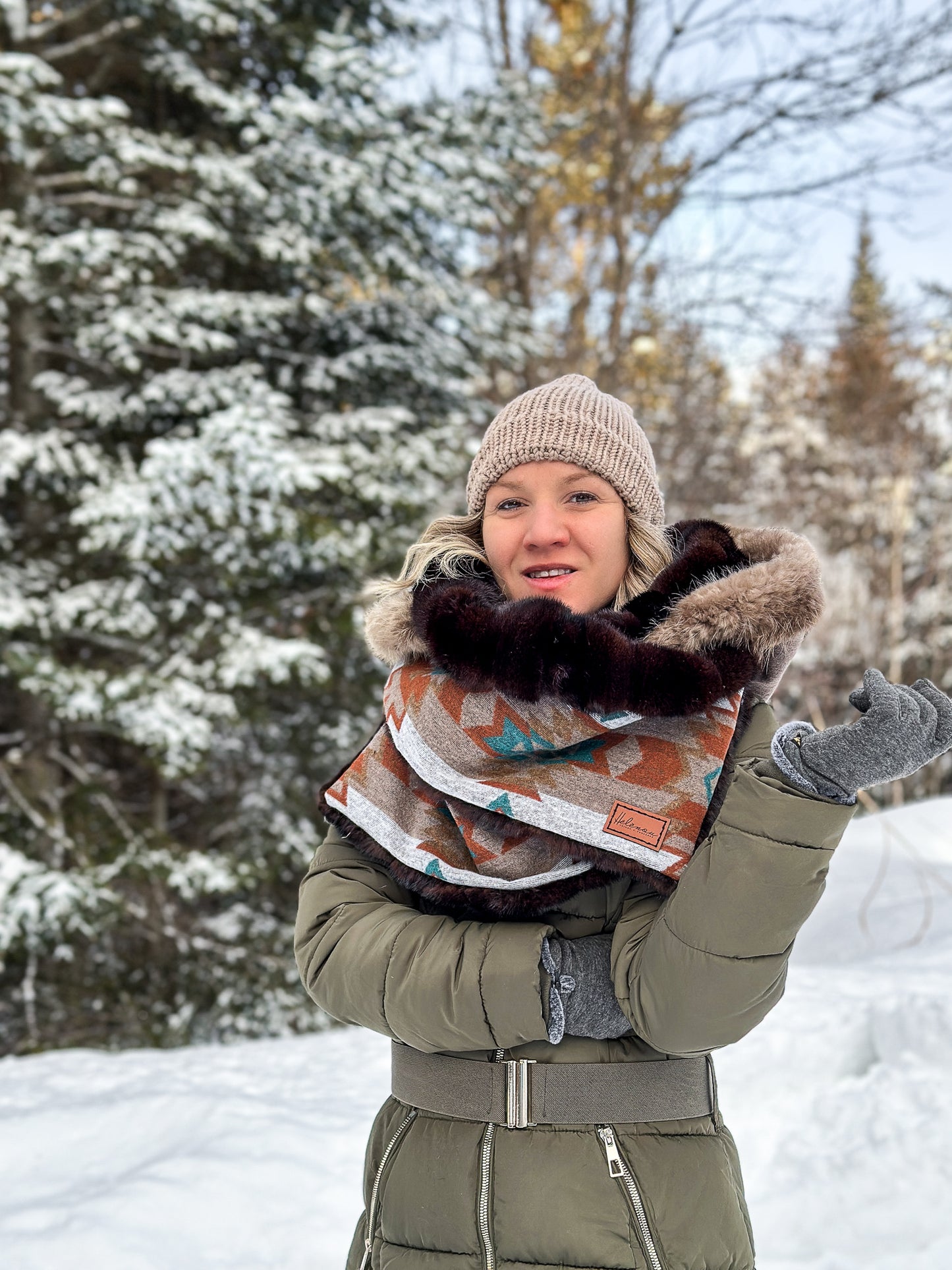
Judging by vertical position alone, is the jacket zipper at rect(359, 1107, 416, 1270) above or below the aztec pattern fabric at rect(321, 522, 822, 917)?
below

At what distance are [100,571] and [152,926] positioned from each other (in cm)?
244

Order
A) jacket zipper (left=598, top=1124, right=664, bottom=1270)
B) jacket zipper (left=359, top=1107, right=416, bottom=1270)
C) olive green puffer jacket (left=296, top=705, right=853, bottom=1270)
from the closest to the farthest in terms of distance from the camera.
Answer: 1. olive green puffer jacket (left=296, top=705, right=853, bottom=1270)
2. jacket zipper (left=598, top=1124, right=664, bottom=1270)
3. jacket zipper (left=359, top=1107, right=416, bottom=1270)

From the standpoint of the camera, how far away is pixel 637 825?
119 centimetres

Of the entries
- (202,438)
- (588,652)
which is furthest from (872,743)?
(202,438)

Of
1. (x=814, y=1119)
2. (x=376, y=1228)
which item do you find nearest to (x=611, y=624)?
(x=376, y=1228)

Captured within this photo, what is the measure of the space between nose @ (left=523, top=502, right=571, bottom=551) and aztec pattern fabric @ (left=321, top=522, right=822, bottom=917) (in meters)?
0.17

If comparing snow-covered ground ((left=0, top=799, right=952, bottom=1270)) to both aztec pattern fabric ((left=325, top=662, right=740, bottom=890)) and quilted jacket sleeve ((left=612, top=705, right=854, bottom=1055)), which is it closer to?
aztec pattern fabric ((left=325, top=662, right=740, bottom=890))

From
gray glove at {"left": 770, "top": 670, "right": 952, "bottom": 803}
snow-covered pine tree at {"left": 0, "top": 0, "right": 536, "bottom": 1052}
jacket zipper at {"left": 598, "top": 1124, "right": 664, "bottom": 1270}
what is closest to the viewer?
gray glove at {"left": 770, "top": 670, "right": 952, "bottom": 803}

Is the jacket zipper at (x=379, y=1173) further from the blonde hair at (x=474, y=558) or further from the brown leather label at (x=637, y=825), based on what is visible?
the blonde hair at (x=474, y=558)

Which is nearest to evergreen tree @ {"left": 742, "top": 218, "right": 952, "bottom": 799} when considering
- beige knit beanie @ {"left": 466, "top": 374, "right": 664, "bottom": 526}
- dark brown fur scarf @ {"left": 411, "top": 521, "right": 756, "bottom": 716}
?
beige knit beanie @ {"left": 466, "top": 374, "right": 664, "bottom": 526}

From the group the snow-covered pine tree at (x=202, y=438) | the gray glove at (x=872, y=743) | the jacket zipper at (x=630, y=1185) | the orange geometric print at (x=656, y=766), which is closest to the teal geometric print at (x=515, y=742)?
the orange geometric print at (x=656, y=766)

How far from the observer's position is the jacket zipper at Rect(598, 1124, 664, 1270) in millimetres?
1164

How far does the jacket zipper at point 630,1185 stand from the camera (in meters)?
1.16

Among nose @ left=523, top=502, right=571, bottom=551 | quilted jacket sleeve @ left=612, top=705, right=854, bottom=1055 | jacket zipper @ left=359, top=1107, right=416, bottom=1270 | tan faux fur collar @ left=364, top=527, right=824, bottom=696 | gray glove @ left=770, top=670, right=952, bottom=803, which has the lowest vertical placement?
jacket zipper @ left=359, top=1107, right=416, bottom=1270
